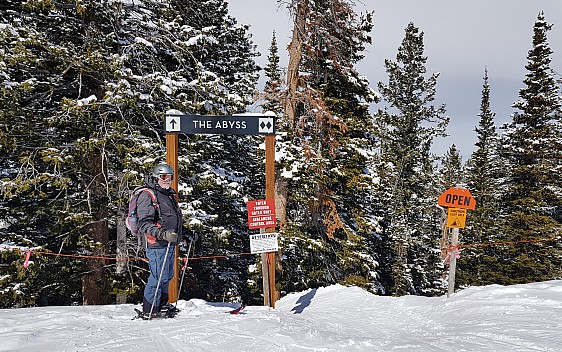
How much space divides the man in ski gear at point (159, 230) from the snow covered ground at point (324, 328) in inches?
18.8

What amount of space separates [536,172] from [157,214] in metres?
22.3

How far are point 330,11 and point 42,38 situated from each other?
9.21m

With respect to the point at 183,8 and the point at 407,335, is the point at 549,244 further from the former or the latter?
the point at 183,8

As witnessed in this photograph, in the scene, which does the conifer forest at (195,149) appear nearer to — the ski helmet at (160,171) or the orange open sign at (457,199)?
the orange open sign at (457,199)

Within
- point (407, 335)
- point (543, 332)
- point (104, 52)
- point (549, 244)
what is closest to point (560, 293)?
point (543, 332)

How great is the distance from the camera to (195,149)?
13758 millimetres

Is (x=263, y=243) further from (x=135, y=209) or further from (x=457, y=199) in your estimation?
(x=457, y=199)

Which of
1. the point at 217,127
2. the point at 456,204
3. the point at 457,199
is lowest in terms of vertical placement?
the point at 456,204

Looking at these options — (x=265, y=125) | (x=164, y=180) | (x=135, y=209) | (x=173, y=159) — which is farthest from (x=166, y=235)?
(x=265, y=125)

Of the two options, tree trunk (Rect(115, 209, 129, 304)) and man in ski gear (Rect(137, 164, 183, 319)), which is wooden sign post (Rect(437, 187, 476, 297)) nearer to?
man in ski gear (Rect(137, 164, 183, 319))

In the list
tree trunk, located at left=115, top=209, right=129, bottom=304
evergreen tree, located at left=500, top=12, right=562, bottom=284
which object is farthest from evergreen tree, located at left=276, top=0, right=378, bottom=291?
evergreen tree, located at left=500, top=12, right=562, bottom=284

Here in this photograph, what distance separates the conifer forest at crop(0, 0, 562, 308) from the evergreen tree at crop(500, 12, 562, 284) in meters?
0.09

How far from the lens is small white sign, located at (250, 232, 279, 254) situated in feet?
23.6

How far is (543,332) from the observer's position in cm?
485
